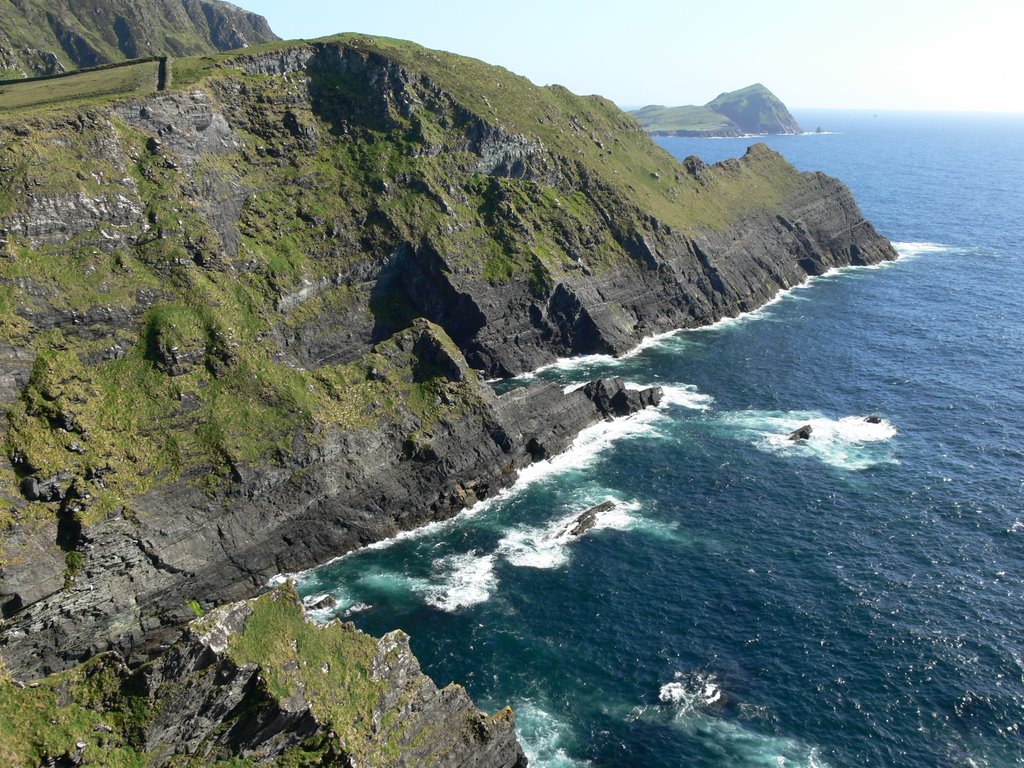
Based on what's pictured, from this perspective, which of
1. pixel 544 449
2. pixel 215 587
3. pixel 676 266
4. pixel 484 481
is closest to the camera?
pixel 215 587

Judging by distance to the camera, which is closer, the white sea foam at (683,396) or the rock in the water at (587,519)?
the rock in the water at (587,519)

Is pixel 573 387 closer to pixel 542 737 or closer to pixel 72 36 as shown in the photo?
pixel 542 737

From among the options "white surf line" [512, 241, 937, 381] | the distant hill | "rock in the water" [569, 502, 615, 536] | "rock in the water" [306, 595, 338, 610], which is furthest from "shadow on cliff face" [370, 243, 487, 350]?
the distant hill

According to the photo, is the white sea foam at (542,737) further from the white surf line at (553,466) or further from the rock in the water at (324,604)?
the white surf line at (553,466)

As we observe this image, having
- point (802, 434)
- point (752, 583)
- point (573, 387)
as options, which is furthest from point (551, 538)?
point (802, 434)

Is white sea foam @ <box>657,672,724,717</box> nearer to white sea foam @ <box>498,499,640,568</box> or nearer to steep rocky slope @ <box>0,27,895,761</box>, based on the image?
white sea foam @ <box>498,499,640,568</box>

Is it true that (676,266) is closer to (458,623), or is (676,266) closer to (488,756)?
(458,623)

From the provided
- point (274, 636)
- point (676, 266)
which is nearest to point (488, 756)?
point (274, 636)

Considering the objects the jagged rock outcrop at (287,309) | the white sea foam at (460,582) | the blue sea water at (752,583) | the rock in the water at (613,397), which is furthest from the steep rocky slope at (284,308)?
the blue sea water at (752,583)
